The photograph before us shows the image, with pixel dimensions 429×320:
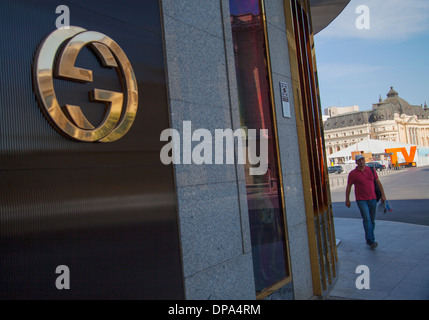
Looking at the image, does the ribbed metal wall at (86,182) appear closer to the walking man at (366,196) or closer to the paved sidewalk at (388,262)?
the paved sidewalk at (388,262)

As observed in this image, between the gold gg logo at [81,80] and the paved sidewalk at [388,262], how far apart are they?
383cm

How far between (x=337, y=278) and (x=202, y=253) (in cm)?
338

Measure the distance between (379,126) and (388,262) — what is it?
124 meters

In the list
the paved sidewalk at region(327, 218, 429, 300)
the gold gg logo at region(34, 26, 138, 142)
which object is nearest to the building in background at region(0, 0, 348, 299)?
the gold gg logo at region(34, 26, 138, 142)

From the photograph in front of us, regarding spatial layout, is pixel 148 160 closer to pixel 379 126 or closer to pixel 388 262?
pixel 388 262

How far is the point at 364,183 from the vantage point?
8.11 meters

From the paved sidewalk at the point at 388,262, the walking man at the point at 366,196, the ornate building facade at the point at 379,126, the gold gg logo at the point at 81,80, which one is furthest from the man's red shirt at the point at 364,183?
the ornate building facade at the point at 379,126

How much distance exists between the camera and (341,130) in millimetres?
127000

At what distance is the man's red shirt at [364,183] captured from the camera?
8.06 m

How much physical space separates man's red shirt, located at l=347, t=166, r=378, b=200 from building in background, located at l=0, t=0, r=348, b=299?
9.73 ft

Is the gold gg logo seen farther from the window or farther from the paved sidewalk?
the paved sidewalk

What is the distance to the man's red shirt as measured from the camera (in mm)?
8062

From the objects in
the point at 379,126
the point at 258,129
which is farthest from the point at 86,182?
the point at 379,126
